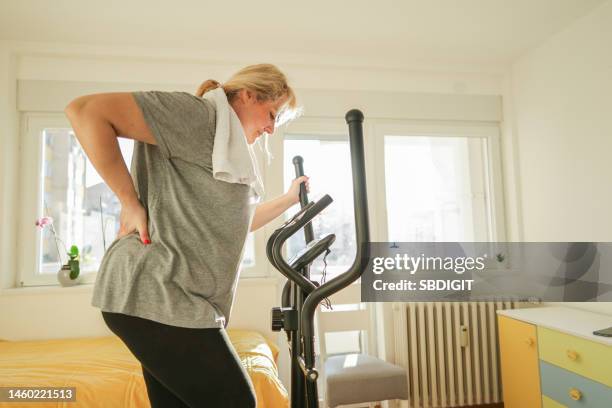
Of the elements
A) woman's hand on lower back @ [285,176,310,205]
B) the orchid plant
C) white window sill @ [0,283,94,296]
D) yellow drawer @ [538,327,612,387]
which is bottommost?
yellow drawer @ [538,327,612,387]

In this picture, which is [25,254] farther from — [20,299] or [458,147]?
[458,147]

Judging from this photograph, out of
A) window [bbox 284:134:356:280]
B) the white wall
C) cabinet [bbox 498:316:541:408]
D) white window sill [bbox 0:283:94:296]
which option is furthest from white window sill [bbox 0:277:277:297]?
the white wall

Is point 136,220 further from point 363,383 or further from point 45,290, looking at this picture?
point 45,290

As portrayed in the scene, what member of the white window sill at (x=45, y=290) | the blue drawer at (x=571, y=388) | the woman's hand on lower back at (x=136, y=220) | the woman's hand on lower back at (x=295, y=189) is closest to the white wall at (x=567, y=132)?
the blue drawer at (x=571, y=388)

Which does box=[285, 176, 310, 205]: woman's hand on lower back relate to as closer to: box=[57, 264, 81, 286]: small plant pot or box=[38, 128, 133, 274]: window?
box=[38, 128, 133, 274]: window

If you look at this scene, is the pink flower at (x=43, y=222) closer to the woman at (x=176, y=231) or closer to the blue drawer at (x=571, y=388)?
the woman at (x=176, y=231)

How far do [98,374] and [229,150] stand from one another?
1327 millimetres

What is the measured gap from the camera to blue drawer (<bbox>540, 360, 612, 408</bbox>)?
Answer: 5.21ft

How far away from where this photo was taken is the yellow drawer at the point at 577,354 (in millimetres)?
1573

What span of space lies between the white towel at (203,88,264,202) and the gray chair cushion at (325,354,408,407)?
1507mm

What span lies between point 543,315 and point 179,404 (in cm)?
201

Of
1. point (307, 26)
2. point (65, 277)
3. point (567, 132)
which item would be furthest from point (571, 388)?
point (65, 277)

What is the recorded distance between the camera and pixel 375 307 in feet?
8.74

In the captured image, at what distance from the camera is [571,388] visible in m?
1.74
